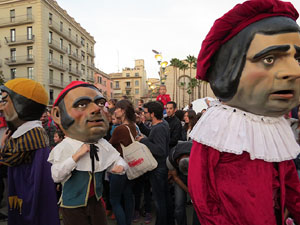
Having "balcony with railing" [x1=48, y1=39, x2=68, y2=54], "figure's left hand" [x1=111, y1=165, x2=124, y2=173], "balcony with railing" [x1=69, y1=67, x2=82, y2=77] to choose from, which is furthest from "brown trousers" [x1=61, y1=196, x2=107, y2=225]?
"balcony with railing" [x1=69, y1=67, x2=82, y2=77]

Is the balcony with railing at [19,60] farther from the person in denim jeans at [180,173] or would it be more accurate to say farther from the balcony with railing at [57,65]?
the person in denim jeans at [180,173]

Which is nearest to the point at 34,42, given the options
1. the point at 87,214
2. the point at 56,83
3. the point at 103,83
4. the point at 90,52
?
the point at 56,83

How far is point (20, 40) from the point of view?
84.2 ft

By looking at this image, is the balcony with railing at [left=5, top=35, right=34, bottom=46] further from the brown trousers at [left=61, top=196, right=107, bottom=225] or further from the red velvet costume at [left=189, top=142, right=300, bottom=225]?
the red velvet costume at [left=189, top=142, right=300, bottom=225]

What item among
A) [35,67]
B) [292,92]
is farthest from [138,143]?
[35,67]

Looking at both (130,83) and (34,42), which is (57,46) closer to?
(34,42)

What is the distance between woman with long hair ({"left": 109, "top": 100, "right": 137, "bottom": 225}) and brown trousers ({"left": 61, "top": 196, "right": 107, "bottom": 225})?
752 millimetres

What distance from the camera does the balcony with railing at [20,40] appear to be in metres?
25.1

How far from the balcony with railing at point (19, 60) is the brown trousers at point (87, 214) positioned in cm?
2737

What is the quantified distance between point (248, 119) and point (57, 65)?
30.0m

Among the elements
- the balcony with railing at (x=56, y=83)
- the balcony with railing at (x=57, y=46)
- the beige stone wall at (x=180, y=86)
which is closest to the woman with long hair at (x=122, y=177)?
the balcony with railing at (x=56, y=83)

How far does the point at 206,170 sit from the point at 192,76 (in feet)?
137

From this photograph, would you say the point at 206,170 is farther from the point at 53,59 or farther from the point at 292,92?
the point at 53,59

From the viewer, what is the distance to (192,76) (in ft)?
136
